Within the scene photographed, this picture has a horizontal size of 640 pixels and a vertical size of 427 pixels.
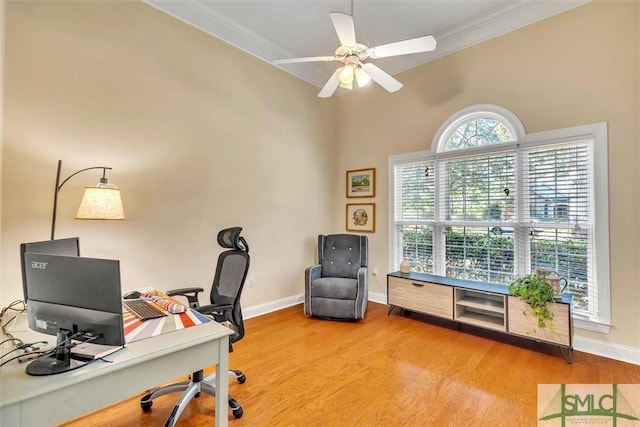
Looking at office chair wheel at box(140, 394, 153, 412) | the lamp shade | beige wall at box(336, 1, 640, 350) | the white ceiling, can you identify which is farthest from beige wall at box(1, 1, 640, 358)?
office chair wheel at box(140, 394, 153, 412)

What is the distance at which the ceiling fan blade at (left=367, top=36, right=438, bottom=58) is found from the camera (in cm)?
211

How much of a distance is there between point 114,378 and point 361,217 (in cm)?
375

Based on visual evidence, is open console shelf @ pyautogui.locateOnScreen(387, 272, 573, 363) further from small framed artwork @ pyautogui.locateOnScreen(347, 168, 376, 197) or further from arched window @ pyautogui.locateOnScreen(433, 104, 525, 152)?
arched window @ pyautogui.locateOnScreen(433, 104, 525, 152)

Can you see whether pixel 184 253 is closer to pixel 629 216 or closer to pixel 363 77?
pixel 363 77

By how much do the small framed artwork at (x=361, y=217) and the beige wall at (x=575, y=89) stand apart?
106 cm

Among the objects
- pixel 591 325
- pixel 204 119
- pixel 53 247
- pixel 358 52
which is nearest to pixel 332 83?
pixel 358 52

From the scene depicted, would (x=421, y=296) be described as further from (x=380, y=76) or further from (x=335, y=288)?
(x=380, y=76)

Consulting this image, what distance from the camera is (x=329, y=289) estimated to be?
3537 millimetres

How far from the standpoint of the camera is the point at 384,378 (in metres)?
2.27

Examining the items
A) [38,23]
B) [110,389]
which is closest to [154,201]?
[38,23]

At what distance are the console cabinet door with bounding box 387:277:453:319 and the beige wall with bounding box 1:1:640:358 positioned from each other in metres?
1.25

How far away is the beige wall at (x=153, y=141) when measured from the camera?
219 centimetres

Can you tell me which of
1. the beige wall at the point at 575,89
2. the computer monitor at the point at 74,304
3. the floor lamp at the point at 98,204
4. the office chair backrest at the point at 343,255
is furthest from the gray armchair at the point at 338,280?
the computer monitor at the point at 74,304

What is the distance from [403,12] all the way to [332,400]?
12.1 feet
